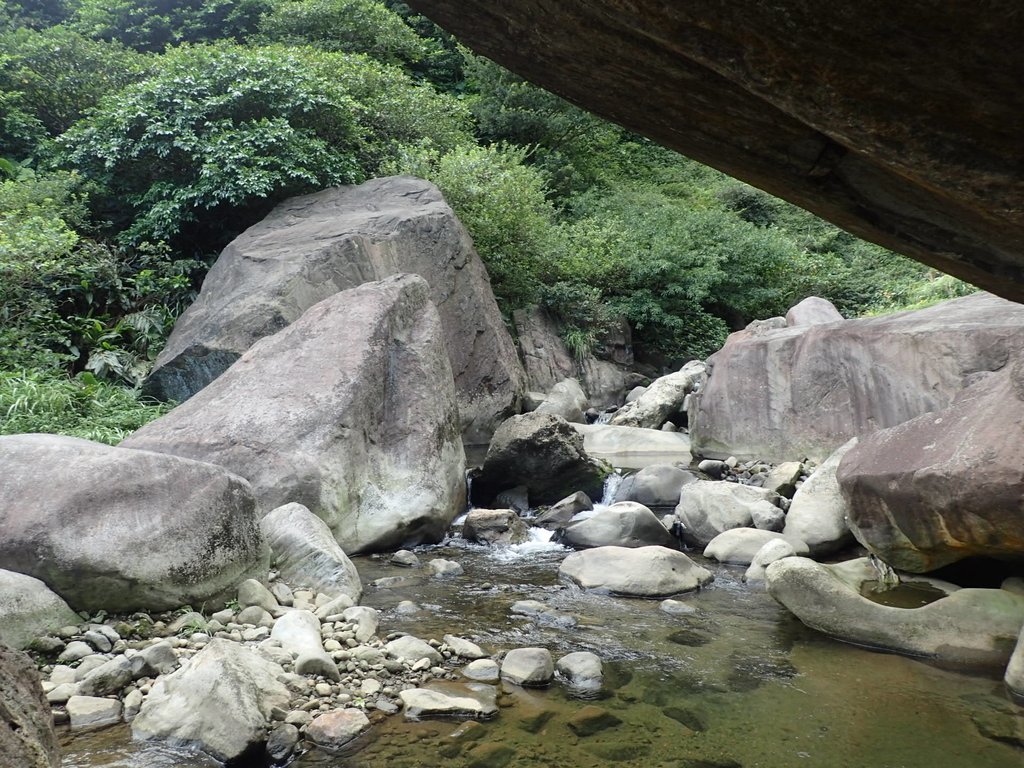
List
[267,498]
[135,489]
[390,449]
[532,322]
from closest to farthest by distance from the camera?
[135,489]
[267,498]
[390,449]
[532,322]

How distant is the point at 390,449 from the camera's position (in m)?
8.26

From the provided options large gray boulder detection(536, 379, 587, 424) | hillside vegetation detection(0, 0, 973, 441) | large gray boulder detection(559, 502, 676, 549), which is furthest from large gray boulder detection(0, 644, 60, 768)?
large gray boulder detection(536, 379, 587, 424)

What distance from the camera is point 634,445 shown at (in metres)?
13.3

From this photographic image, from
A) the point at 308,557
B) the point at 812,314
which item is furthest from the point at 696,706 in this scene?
the point at 812,314

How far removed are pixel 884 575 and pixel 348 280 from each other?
28.0ft

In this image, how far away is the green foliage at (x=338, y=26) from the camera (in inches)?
806

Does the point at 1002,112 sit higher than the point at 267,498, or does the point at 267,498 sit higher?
the point at 1002,112

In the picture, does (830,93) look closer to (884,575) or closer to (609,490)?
(884,575)

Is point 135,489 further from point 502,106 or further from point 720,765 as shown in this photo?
point 502,106

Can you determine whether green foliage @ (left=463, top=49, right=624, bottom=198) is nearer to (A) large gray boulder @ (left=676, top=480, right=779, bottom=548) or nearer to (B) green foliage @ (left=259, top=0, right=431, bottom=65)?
(B) green foliage @ (left=259, top=0, right=431, bottom=65)

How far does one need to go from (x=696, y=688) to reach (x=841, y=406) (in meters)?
7.03

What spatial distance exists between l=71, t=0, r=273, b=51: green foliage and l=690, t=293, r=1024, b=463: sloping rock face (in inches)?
666

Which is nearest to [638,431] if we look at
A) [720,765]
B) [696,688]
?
[696,688]

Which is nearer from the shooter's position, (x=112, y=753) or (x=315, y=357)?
(x=112, y=753)
